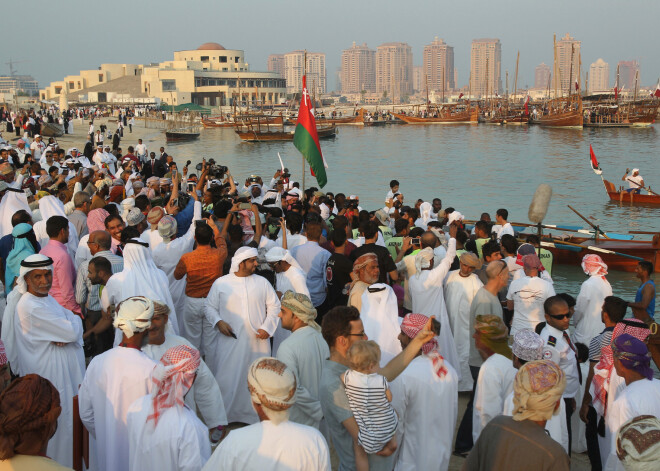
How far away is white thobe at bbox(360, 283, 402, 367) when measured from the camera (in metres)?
4.40

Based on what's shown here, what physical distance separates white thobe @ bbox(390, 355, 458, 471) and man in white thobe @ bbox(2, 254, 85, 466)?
2051mm

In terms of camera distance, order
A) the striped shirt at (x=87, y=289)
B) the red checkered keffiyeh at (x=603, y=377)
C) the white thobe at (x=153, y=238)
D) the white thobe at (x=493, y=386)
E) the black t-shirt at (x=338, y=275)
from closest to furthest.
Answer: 1. the white thobe at (x=493, y=386)
2. the red checkered keffiyeh at (x=603, y=377)
3. the striped shirt at (x=87, y=289)
4. the black t-shirt at (x=338, y=275)
5. the white thobe at (x=153, y=238)

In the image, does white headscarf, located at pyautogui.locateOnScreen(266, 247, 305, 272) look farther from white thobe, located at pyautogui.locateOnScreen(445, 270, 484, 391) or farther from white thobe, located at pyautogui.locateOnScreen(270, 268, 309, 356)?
white thobe, located at pyautogui.locateOnScreen(445, 270, 484, 391)

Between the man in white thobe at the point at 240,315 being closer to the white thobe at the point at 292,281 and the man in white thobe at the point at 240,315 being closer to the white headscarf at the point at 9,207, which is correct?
the white thobe at the point at 292,281

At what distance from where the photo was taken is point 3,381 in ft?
11.0

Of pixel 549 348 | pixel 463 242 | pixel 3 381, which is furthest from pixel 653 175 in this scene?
pixel 3 381

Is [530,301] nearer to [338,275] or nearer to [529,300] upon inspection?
[529,300]

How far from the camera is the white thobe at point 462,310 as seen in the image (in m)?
5.52

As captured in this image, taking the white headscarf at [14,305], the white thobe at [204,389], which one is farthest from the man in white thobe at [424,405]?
the white headscarf at [14,305]

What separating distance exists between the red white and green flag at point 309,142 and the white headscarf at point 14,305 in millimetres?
6313

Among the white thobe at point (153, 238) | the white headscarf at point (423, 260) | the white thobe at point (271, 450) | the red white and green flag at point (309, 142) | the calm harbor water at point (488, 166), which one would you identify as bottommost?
the calm harbor water at point (488, 166)

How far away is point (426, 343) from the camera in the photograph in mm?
3541

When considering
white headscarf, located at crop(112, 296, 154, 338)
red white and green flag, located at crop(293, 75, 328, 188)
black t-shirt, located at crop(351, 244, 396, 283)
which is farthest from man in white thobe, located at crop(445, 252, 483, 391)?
red white and green flag, located at crop(293, 75, 328, 188)

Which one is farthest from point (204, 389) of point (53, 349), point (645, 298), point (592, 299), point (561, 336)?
point (645, 298)
